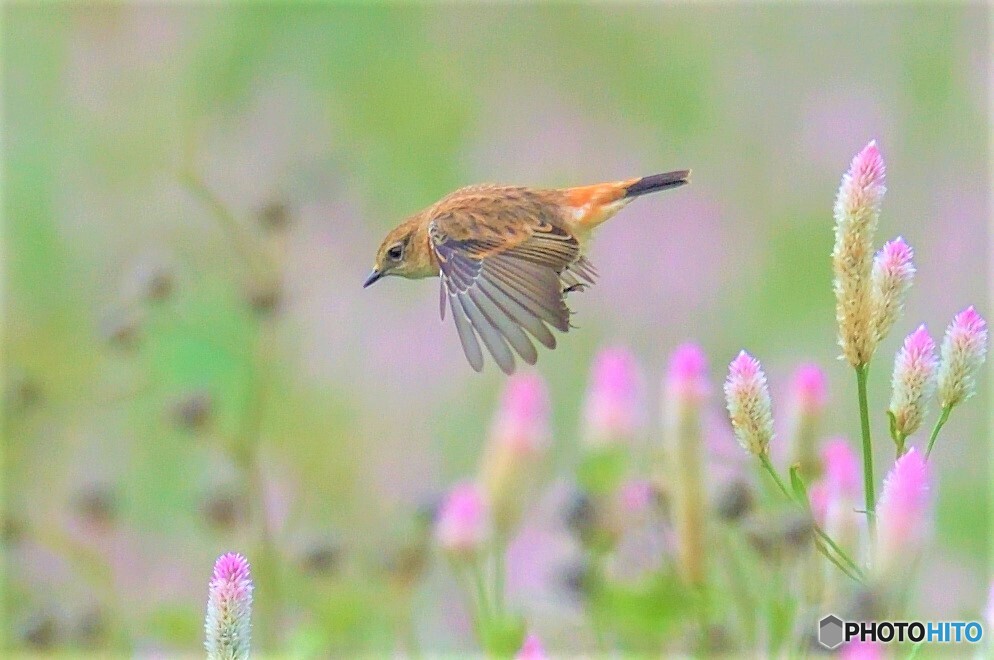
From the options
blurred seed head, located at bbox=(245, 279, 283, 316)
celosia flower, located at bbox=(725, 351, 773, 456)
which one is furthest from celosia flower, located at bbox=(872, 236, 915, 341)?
blurred seed head, located at bbox=(245, 279, 283, 316)

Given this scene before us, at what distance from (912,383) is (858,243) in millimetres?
136

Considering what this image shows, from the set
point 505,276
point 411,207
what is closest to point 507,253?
point 505,276

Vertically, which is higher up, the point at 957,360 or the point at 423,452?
the point at 423,452

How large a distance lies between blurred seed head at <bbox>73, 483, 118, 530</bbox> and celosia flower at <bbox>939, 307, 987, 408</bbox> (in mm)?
1620

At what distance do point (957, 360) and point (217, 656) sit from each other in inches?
29.0

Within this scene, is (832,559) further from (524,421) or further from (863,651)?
(524,421)

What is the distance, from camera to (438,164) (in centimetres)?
437

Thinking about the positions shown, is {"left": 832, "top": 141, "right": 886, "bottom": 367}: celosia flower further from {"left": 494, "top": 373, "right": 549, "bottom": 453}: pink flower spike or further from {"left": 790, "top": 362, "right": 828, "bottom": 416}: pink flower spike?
{"left": 494, "top": 373, "right": 549, "bottom": 453}: pink flower spike

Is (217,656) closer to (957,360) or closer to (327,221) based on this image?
(957,360)

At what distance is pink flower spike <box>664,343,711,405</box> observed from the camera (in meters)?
1.89

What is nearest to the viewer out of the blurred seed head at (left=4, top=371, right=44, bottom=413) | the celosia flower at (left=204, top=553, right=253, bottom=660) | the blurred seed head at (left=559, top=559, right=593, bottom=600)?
the celosia flower at (left=204, top=553, right=253, bottom=660)

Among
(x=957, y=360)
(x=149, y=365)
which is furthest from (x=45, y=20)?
(x=957, y=360)

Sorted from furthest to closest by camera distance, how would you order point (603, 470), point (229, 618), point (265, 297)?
1. point (265, 297)
2. point (603, 470)
3. point (229, 618)

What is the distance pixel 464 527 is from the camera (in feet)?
6.81
